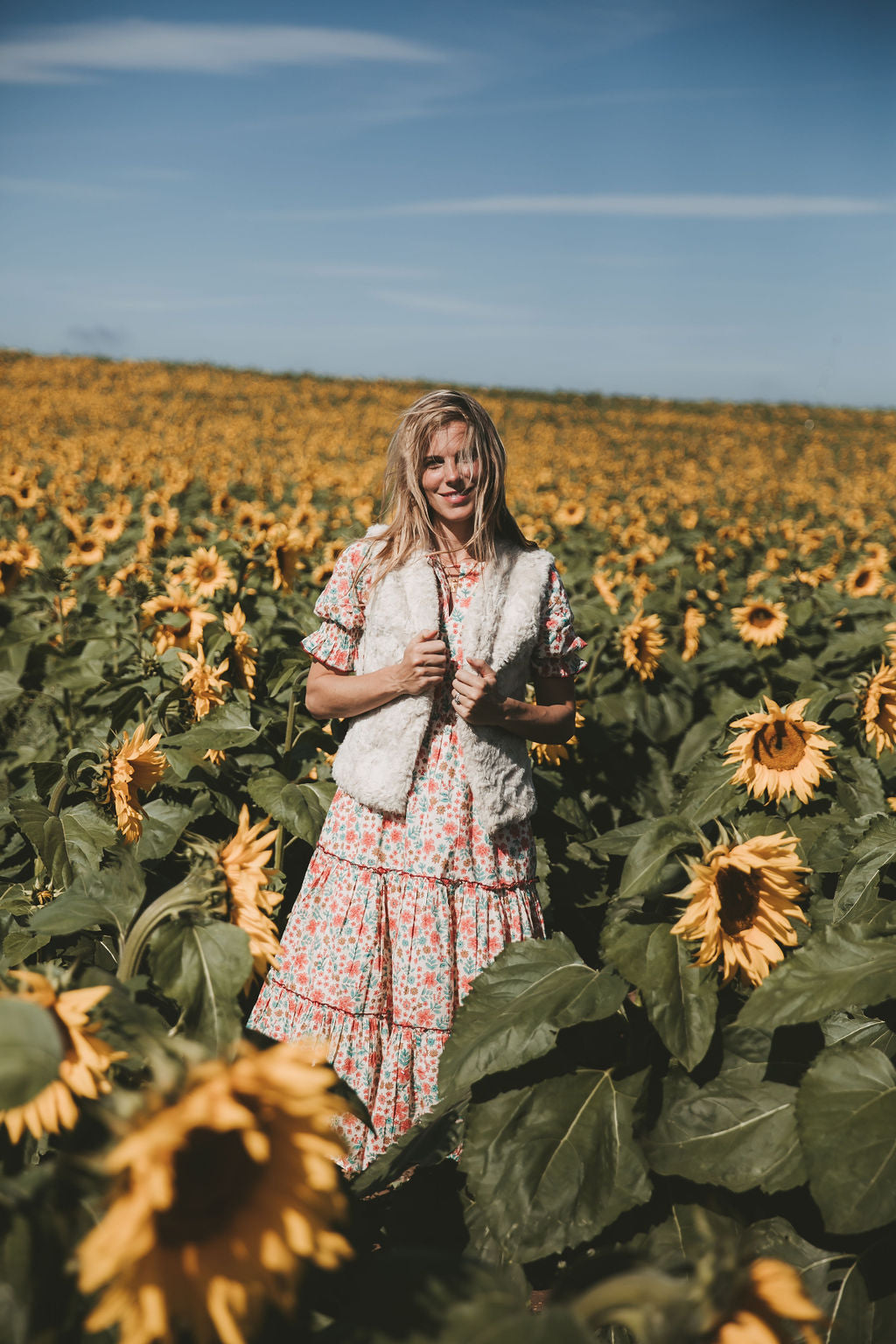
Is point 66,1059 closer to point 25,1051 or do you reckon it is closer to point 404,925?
point 25,1051

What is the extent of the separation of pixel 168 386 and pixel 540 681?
32.9 metres


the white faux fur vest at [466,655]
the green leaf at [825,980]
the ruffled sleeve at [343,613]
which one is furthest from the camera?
the ruffled sleeve at [343,613]

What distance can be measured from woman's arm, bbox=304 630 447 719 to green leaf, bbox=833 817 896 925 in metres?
1.14

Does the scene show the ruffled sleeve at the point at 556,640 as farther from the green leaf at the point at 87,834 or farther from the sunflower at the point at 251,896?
the sunflower at the point at 251,896

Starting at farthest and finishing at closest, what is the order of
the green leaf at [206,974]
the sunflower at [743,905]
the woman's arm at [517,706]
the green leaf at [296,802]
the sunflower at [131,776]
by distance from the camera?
the green leaf at [296,802], the woman's arm at [517,706], the sunflower at [131,776], the sunflower at [743,905], the green leaf at [206,974]

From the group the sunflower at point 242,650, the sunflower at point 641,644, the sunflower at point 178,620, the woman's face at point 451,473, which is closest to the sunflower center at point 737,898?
the woman's face at point 451,473

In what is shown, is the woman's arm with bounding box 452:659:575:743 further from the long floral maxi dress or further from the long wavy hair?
the long wavy hair

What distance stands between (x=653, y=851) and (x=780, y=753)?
3.62ft

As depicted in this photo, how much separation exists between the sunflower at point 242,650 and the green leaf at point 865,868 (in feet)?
7.20

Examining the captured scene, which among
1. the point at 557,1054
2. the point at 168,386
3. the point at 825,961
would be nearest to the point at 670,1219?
the point at 557,1054

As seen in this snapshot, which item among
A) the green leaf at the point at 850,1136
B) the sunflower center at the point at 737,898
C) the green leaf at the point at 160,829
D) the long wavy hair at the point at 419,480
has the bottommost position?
the green leaf at the point at 160,829

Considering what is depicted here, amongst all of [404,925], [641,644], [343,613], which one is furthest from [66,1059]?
[641,644]

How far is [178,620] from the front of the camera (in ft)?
13.2

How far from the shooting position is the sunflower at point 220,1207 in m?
0.76
